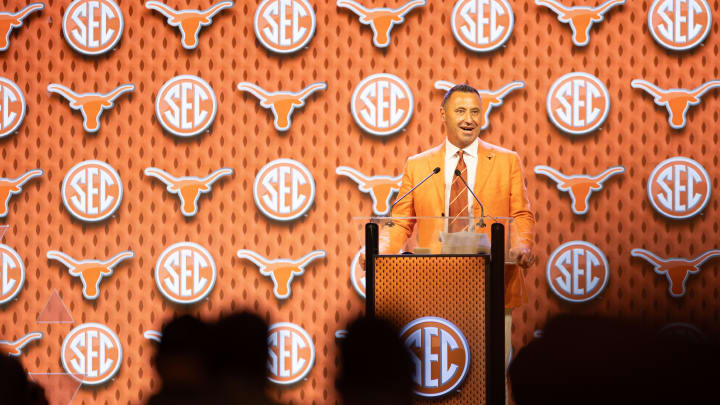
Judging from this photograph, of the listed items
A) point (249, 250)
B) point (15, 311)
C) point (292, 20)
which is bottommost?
point (15, 311)

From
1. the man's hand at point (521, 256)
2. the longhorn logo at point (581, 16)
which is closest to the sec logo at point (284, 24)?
the longhorn logo at point (581, 16)

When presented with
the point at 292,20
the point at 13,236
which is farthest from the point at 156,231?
the point at 292,20

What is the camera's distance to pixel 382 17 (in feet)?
13.7

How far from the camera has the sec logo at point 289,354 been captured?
13.5 ft

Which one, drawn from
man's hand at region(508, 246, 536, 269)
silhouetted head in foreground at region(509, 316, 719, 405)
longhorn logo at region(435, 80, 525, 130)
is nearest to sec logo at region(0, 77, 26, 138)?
longhorn logo at region(435, 80, 525, 130)

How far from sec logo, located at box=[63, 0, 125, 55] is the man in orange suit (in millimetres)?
1845

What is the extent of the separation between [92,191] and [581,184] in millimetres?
2674

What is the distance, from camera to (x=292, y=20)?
4215mm

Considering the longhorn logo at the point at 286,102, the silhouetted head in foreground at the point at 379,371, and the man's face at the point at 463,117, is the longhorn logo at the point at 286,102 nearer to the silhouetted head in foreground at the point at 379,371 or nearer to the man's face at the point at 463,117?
the man's face at the point at 463,117

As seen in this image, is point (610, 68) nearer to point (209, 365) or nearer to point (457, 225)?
point (457, 225)

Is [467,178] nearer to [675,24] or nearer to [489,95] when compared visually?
[489,95]

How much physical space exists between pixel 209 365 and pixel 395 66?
2.09 metres

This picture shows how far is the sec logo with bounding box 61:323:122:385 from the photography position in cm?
422

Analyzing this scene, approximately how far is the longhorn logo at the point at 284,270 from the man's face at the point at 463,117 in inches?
37.4
